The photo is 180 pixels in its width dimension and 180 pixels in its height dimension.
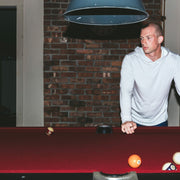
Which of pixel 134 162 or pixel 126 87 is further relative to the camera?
pixel 126 87

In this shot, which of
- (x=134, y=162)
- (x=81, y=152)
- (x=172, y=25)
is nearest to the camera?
(x=134, y=162)

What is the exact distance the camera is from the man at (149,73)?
2.37 meters

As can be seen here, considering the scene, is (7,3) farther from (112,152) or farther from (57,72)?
(112,152)

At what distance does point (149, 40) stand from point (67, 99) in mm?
1443

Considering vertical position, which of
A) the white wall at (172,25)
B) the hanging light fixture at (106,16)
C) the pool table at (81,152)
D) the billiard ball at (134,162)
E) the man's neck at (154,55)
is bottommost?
the pool table at (81,152)

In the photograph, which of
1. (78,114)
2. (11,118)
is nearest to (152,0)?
(78,114)

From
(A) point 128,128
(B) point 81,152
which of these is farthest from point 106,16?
(B) point 81,152

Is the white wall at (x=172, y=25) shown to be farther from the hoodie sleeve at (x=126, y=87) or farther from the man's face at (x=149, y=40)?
the hoodie sleeve at (x=126, y=87)

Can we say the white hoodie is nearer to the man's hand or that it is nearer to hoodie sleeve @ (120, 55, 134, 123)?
hoodie sleeve @ (120, 55, 134, 123)

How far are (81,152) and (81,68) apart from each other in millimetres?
2083

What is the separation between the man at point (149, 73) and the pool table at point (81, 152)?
1.67ft

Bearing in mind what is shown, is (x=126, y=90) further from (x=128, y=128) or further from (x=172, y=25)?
(x=172, y=25)

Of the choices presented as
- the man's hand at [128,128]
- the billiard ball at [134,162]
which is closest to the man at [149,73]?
the man's hand at [128,128]

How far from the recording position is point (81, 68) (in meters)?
3.38
